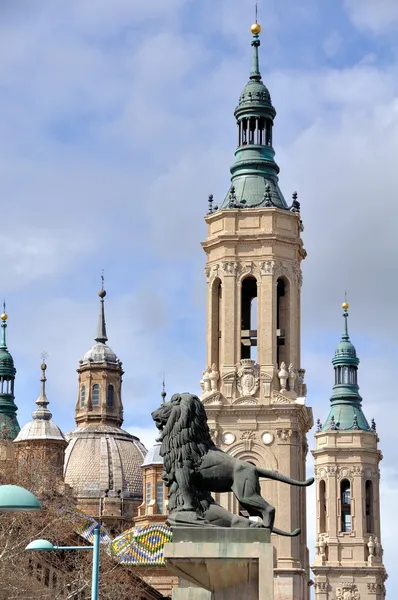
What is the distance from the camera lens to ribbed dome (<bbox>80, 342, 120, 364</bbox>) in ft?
531

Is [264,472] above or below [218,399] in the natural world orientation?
below

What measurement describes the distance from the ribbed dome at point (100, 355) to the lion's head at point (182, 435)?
459ft

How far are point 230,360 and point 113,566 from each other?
3150 cm

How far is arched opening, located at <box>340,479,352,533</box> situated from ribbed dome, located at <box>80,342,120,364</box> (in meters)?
32.7

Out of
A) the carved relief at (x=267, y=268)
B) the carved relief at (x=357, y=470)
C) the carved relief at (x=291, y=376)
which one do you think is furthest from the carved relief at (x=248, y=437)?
the carved relief at (x=357, y=470)

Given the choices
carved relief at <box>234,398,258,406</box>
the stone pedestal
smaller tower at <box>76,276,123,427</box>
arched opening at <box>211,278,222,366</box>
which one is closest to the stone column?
carved relief at <box>234,398,258,406</box>

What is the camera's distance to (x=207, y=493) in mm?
22000

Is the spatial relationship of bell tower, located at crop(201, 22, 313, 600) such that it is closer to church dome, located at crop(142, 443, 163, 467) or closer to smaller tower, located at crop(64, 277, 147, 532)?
church dome, located at crop(142, 443, 163, 467)

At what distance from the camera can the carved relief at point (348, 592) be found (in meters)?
135

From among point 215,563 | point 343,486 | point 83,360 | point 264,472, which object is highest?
point 83,360

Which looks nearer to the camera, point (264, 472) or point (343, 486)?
point (264, 472)

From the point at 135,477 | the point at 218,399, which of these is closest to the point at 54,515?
the point at 218,399

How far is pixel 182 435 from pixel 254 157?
263ft

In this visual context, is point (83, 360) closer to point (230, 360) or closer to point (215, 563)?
point (230, 360)
